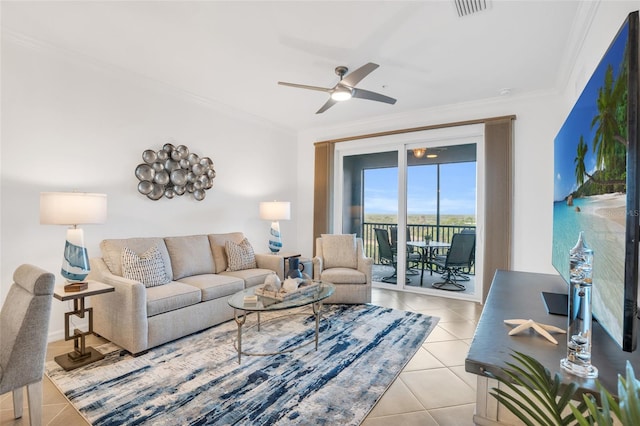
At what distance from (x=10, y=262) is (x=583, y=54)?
16.8 ft

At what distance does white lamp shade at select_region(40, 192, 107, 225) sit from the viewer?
2.43m

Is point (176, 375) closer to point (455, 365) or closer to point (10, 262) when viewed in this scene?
point (10, 262)

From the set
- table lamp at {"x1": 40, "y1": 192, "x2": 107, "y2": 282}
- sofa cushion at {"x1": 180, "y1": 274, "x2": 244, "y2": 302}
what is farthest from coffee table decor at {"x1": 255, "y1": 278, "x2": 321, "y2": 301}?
table lamp at {"x1": 40, "y1": 192, "x2": 107, "y2": 282}

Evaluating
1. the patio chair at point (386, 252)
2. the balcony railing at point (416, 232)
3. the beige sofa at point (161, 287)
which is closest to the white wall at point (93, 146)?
the beige sofa at point (161, 287)

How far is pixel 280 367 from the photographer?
8.08ft

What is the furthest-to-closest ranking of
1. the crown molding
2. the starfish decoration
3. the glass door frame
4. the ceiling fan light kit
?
1. the glass door frame
2. the ceiling fan light kit
3. the crown molding
4. the starfish decoration

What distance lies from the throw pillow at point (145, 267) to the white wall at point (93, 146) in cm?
57

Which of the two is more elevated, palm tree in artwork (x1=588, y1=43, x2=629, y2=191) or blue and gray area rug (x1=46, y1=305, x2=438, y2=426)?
palm tree in artwork (x1=588, y1=43, x2=629, y2=191)

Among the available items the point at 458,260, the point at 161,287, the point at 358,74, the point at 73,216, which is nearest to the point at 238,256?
the point at 161,287

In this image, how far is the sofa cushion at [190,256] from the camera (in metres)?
3.52

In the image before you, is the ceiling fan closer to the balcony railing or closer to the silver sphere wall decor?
the silver sphere wall decor

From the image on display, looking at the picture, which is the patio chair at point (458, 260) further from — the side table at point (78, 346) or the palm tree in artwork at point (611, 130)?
the side table at point (78, 346)

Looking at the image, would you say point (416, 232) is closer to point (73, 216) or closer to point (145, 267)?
point (145, 267)

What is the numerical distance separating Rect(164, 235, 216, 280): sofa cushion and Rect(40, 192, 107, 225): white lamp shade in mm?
1073
